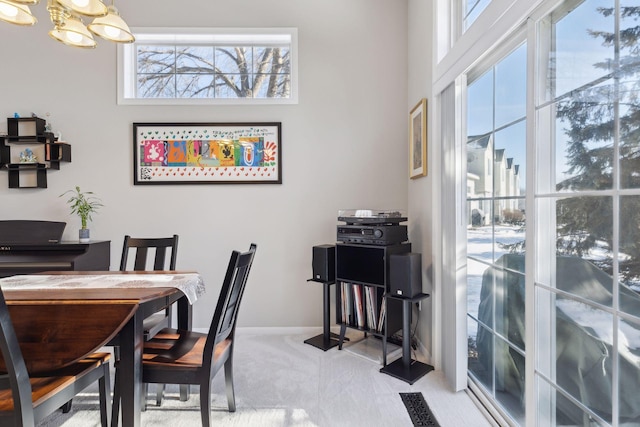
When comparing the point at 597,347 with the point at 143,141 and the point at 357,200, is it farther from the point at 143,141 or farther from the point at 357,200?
the point at 143,141

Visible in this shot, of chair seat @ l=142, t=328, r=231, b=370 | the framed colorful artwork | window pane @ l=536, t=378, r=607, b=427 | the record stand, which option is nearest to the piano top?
the framed colorful artwork

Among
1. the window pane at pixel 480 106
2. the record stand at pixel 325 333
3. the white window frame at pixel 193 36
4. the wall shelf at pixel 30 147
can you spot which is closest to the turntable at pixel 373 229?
the record stand at pixel 325 333

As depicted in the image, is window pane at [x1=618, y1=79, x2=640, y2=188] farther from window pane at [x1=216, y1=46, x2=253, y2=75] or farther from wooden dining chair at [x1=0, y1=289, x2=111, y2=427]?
window pane at [x1=216, y1=46, x2=253, y2=75]

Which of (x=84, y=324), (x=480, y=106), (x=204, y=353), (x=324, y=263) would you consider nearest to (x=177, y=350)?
(x=204, y=353)

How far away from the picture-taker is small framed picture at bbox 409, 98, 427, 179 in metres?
2.46

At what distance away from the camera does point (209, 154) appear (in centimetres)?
300

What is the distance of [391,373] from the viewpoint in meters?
2.21

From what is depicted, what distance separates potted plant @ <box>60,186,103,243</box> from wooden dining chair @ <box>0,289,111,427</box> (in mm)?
1844

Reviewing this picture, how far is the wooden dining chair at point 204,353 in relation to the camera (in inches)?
56.9

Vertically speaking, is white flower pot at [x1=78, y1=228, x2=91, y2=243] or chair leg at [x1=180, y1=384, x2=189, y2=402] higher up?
white flower pot at [x1=78, y1=228, x2=91, y2=243]

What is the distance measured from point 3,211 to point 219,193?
6.57ft

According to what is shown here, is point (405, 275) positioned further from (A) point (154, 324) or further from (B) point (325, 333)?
(A) point (154, 324)

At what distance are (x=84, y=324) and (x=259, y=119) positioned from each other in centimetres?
221

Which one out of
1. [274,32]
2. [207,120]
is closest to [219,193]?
[207,120]
